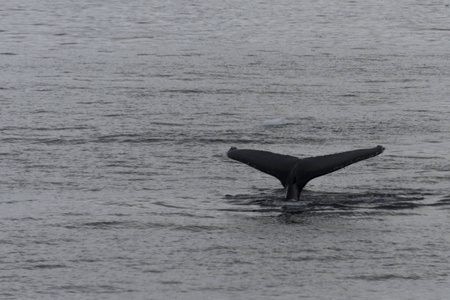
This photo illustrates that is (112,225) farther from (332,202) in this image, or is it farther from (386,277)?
(386,277)

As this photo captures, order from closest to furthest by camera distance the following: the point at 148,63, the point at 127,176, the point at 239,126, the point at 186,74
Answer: the point at 127,176
the point at 239,126
the point at 186,74
the point at 148,63

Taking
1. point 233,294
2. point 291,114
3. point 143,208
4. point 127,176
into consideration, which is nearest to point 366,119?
point 291,114

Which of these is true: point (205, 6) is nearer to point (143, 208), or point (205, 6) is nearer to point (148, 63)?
point (148, 63)

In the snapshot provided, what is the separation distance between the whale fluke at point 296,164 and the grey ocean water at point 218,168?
0.25 m

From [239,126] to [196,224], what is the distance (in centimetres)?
516

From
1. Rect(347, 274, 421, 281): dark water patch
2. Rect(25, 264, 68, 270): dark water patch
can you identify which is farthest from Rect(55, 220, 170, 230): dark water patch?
Rect(347, 274, 421, 281): dark water patch

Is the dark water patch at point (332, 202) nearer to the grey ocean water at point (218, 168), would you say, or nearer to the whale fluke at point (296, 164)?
the grey ocean water at point (218, 168)

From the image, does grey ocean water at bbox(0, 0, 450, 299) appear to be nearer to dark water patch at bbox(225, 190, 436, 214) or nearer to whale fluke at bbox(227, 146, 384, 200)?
dark water patch at bbox(225, 190, 436, 214)

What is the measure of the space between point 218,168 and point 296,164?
1997 mm

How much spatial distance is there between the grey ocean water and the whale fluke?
0.82 feet

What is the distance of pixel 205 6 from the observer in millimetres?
35750

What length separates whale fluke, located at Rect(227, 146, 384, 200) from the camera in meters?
11.2

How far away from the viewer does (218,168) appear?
43.7 ft

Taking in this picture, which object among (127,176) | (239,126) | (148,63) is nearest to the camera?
(127,176)
